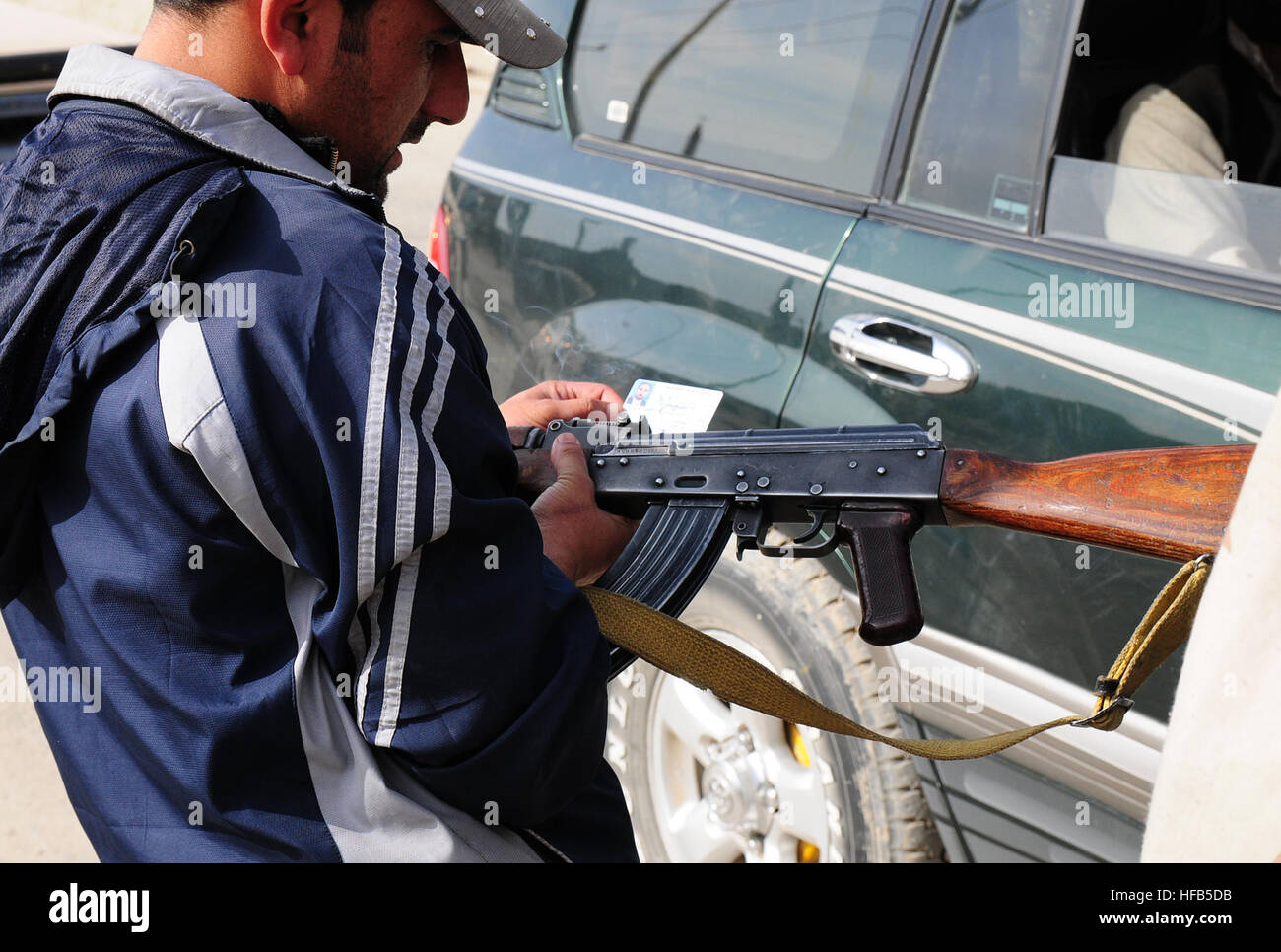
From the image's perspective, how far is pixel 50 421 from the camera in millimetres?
1452

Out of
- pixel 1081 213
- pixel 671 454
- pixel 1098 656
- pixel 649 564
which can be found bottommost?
pixel 1098 656

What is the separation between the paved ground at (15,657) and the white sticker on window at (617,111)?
2.39 m

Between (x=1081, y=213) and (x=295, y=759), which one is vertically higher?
(x=1081, y=213)

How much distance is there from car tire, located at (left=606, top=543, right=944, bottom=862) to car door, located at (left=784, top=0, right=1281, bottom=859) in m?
Result: 0.09

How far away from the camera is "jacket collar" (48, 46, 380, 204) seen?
150cm

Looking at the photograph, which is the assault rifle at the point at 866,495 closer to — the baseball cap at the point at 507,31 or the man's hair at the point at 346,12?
the baseball cap at the point at 507,31

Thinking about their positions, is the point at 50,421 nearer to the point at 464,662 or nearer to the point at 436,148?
the point at 464,662

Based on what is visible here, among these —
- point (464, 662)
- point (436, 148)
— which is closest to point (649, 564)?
point (464, 662)

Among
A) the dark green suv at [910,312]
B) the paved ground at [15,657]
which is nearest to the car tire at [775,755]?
the dark green suv at [910,312]

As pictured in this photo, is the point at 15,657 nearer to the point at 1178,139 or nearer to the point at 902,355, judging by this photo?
the point at 902,355

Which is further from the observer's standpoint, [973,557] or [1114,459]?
[973,557]

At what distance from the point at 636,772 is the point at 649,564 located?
3.81 ft

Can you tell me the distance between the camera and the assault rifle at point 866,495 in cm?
174

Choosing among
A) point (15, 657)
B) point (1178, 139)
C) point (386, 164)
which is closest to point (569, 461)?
point (386, 164)
